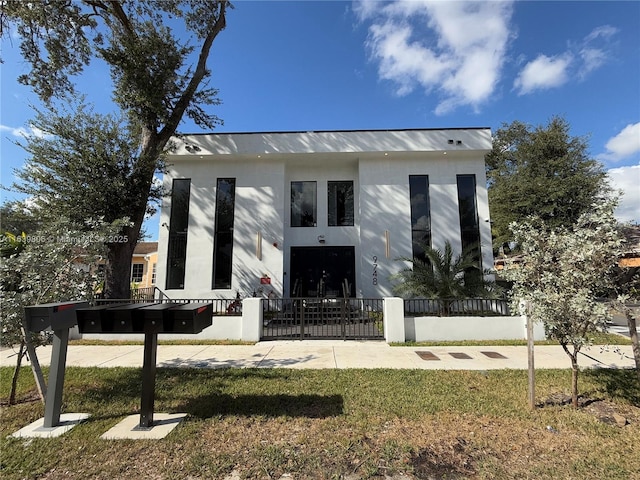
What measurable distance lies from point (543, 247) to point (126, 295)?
1191 centimetres

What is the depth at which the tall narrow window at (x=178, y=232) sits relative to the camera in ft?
43.6

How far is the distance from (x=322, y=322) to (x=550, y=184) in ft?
64.2

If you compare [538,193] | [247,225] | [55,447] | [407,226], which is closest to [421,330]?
[407,226]

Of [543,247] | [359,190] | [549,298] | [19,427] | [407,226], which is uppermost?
[359,190]

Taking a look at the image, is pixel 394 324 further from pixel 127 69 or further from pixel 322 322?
pixel 127 69

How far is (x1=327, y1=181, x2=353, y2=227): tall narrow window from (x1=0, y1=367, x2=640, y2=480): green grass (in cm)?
943

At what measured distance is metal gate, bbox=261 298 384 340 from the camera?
8523mm

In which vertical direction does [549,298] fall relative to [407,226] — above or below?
below

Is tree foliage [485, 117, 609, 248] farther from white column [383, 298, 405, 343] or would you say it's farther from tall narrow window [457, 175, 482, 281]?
white column [383, 298, 405, 343]

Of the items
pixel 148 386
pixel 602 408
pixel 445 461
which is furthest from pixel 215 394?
pixel 602 408

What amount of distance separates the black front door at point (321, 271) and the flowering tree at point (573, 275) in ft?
32.1

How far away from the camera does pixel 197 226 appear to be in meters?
13.6

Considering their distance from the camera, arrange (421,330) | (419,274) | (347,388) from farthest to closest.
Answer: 1. (419,274)
2. (421,330)
3. (347,388)

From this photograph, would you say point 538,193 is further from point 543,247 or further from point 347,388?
point 347,388
